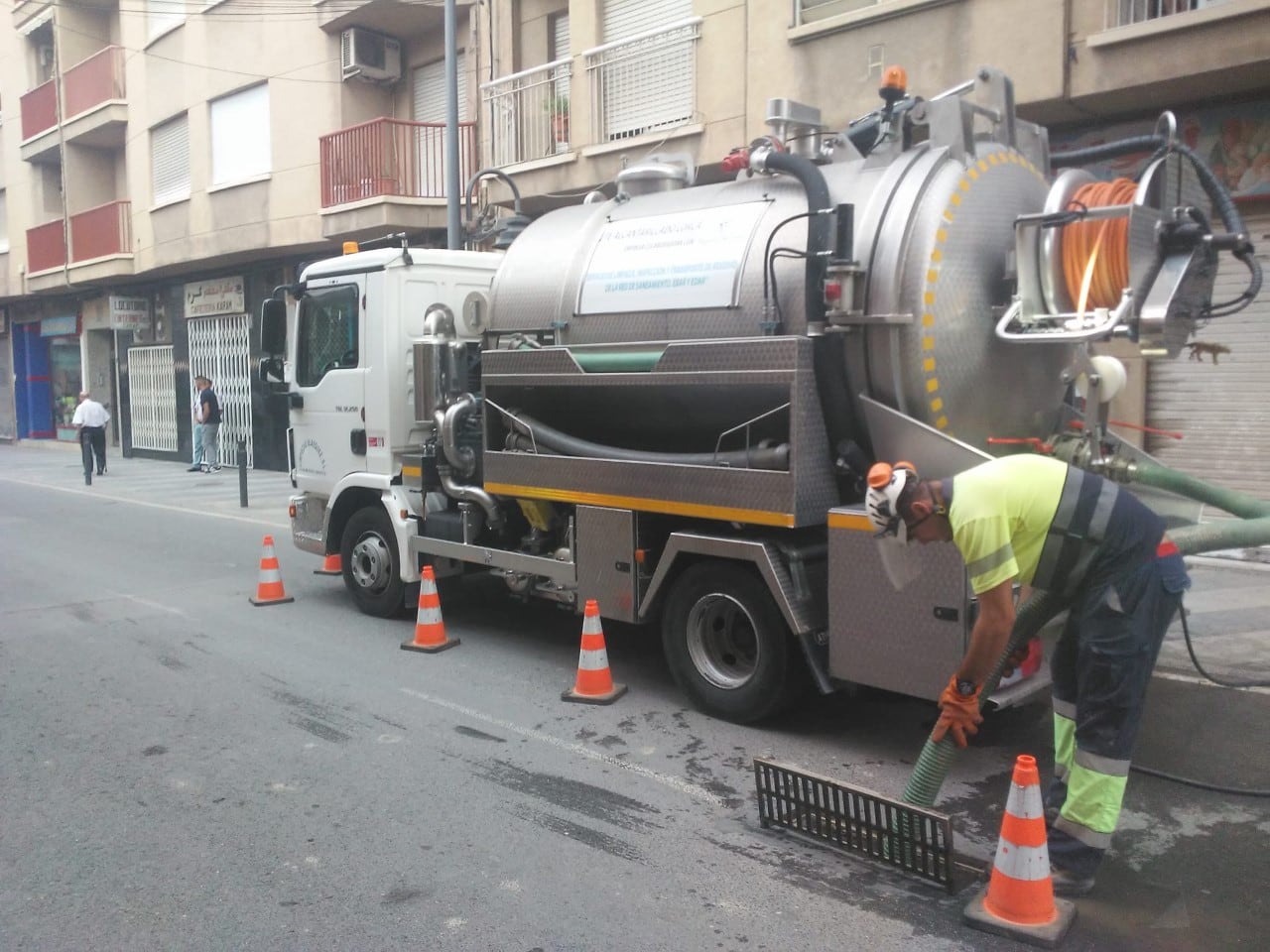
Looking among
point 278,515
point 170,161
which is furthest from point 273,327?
point 170,161

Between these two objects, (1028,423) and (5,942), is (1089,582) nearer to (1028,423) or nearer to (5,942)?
(1028,423)

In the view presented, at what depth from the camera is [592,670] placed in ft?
19.8

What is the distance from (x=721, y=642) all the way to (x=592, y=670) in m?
0.81

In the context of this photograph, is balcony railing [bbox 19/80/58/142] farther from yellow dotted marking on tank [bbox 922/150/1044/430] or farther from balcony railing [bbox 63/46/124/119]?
yellow dotted marking on tank [bbox 922/150/1044/430]

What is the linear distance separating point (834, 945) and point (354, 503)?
5.86 metres

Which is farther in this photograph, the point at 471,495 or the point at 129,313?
the point at 129,313

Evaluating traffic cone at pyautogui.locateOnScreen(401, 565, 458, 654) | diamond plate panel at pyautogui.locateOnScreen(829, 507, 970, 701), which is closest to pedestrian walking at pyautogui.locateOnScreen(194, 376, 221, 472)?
traffic cone at pyautogui.locateOnScreen(401, 565, 458, 654)

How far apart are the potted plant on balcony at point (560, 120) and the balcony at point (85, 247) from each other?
13933mm

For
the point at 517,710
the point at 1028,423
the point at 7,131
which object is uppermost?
the point at 7,131

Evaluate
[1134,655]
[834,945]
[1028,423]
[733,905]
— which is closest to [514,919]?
[733,905]

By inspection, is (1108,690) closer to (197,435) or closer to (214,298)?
(197,435)

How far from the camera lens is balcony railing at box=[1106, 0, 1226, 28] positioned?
362 inches

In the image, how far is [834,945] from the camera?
339 cm

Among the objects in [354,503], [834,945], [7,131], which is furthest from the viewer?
[7,131]
